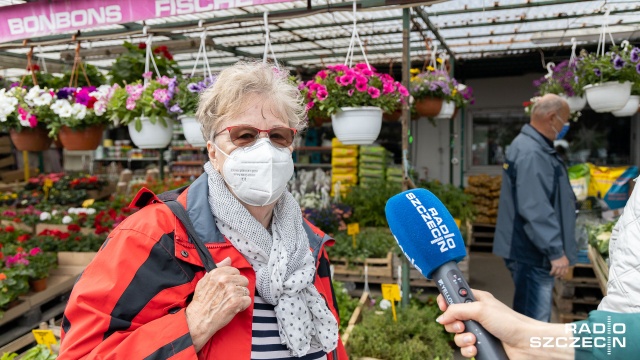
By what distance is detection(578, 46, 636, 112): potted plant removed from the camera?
3393mm

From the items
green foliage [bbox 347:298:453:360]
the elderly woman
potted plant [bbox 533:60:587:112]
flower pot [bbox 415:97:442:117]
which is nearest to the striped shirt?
the elderly woman

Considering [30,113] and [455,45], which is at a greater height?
[455,45]

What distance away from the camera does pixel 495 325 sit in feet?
2.77

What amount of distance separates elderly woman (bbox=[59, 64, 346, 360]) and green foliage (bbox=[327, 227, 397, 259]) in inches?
96.0

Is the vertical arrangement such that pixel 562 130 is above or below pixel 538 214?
above

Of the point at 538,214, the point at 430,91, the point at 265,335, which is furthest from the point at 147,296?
the point at 430,91

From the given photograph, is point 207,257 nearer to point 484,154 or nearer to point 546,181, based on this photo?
point 546,181

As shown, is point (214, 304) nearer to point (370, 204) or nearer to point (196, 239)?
point (196, 239)

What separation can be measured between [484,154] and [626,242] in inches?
349

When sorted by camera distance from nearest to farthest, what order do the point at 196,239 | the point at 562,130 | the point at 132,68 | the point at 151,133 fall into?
the point at 196,239, the point at 151,133, the point at 132,68, the point at 562,130

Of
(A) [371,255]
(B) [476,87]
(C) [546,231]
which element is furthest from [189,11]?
(B) [476,87]

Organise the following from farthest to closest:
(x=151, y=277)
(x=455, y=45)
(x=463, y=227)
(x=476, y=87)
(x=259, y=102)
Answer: (x=476, y=87), (x=455, y=45), (x=463, y=227), (x=259, y=102), (x=151, y=277)

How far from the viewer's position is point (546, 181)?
10.1 ft

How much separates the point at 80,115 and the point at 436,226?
3.00 m
